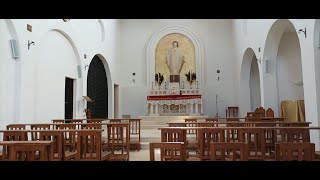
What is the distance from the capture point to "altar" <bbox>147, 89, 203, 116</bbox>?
41.0ft

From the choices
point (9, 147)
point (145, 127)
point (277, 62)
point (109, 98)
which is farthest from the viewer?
point (109, 98)

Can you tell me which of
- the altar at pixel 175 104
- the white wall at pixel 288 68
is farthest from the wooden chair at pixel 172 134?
the altar at pixel 175 104

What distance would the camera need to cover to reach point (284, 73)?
981 centimetres

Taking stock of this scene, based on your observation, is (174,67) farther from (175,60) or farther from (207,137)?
(207,137)

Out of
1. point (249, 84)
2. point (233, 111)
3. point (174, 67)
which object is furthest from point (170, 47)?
point (233, 111)

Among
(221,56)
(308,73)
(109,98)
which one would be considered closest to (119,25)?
(109,98)

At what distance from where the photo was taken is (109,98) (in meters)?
12.7

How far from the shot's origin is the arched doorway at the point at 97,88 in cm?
1091

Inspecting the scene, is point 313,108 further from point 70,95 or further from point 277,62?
point 70,95

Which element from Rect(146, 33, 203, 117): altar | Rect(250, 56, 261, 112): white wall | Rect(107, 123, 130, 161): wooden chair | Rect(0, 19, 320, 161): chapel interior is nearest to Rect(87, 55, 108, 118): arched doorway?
Rect(0, 19, 320, 161): chapel interior

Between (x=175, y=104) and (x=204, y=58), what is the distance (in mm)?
3166

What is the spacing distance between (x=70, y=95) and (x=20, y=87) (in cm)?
293

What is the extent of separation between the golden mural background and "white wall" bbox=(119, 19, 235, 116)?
0.55 m

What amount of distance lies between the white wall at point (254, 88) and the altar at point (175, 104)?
8.37 ft
